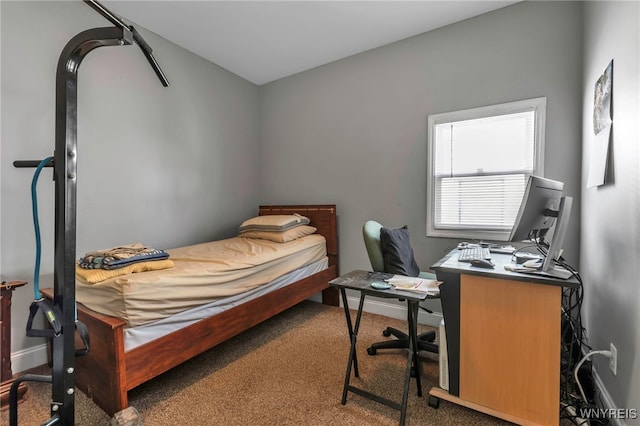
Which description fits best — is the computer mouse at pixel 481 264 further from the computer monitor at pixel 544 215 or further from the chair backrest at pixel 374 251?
the chair backrest at pixel 374 251

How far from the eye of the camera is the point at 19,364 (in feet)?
6.48

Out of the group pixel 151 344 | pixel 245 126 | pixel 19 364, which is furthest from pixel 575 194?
pixel 19 364

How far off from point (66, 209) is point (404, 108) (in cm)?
272

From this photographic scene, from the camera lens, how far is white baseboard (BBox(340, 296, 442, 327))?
2.67m

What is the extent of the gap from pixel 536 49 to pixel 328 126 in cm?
194

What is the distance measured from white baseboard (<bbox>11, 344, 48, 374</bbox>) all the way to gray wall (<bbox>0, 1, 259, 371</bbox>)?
4 centimetres

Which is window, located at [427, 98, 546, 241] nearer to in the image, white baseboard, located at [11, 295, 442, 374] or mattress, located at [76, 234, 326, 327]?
white baseboard, located at [11, 295, 442, 374]

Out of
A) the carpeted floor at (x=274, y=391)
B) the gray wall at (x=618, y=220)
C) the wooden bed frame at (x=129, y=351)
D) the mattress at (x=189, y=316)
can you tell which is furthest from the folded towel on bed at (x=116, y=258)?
the gray wall at (x=618, y=220)

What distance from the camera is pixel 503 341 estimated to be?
1.44 metres

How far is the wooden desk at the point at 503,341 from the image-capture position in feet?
4.44

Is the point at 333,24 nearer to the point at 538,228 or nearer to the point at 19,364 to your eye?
the point at 538,228

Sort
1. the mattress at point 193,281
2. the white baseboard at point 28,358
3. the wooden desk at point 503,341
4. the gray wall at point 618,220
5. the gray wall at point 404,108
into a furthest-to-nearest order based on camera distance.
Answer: the gray wall at point 404,108, the white baseboard at point 28,358, the mattress at point 193,281, the wooden desk at point 503,341, the gray wall at point 618,220

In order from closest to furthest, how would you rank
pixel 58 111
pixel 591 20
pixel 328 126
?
pixel 58 111, pixel 591 20, pixel 328 126

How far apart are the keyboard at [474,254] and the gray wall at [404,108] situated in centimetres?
61
